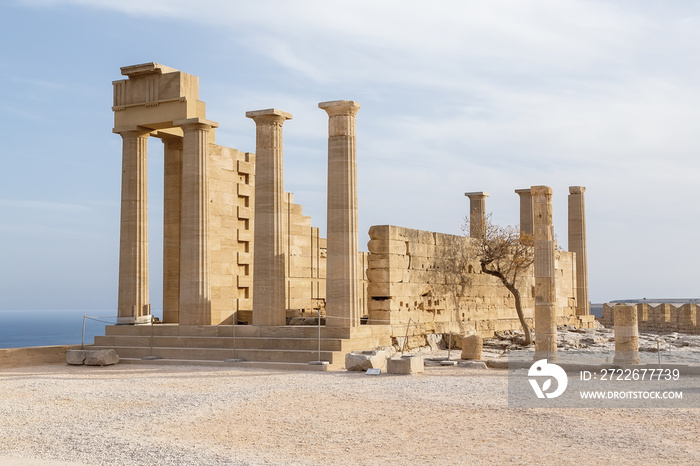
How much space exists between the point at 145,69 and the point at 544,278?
12239 mm

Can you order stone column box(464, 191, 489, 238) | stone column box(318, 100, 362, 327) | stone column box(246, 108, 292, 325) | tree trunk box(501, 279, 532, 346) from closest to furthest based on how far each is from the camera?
stone column box(318, 100, 362, 327), stone column box(246, 108, 292, 325), tree trunk box(501, 279, 532, 346), stone column box(464, 191, 489, 238)

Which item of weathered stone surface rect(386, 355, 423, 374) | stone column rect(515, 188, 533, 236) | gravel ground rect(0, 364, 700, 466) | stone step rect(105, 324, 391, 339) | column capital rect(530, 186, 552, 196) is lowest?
gravel ground rect(0, 364, 700, 466)

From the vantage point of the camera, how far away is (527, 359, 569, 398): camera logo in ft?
44.4

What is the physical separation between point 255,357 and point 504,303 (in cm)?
1267

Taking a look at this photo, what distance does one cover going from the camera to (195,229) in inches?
822

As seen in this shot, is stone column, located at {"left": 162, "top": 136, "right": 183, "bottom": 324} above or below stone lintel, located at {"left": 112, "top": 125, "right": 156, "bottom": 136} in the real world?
below

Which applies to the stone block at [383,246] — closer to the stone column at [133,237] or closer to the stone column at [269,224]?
the stone column at [269,224]

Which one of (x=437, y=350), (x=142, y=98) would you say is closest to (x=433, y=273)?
(x=437, y=350)

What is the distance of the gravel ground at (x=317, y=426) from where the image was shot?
890 centimetres

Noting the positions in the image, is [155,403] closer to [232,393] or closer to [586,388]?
[232,393]

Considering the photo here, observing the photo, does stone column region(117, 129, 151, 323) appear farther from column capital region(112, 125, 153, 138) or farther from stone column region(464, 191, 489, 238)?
stone column region(464, 191, 489, 238)

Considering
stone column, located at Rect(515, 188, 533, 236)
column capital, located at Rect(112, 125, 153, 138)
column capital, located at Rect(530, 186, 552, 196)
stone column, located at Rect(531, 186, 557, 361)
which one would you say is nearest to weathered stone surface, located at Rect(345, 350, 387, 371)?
stone column, located at Rect(531, 186, 557, 361)

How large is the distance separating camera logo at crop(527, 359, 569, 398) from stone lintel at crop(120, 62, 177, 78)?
505 inches

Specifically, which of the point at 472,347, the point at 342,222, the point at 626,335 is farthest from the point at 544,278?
the point at 342,222
